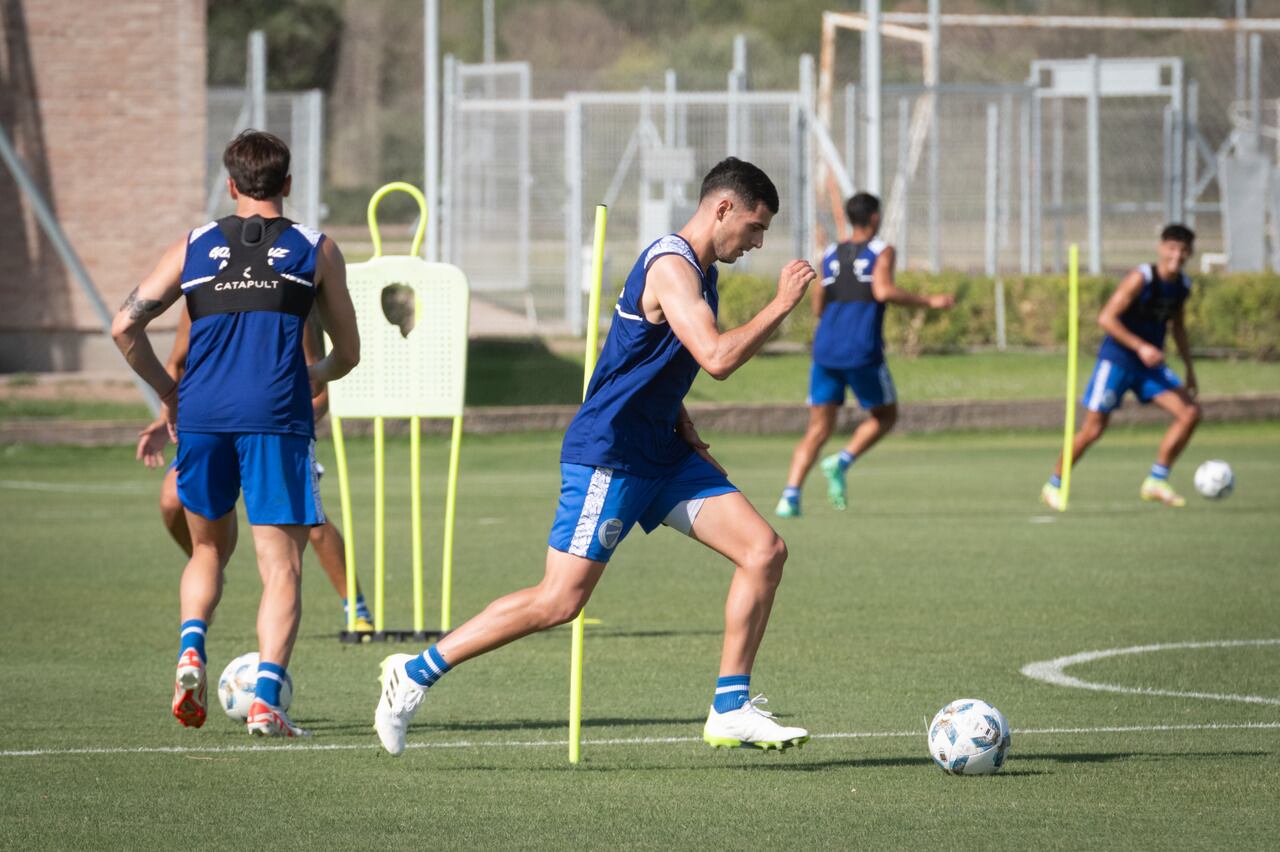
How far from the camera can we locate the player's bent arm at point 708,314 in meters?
6.29

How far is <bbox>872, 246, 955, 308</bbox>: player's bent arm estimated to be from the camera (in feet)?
50.9

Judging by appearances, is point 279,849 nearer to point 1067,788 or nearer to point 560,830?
point 560,830

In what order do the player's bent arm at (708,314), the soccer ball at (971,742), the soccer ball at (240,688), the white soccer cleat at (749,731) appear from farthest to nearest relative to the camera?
the soccer ball at (240,688) < the white soccer cleat at (749,731) < the soccer ball at (971,742) < the player's bent arm at (708,314)

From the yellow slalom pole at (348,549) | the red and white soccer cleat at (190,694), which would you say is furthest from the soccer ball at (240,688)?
the yellow slalom pole at (348,549)

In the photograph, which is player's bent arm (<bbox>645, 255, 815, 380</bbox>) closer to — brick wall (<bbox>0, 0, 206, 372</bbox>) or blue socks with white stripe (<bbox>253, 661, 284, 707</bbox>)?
blue socks with white stripe (<bbox>253, 661, 284, 707</bbox>)

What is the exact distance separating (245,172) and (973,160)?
24095 mm

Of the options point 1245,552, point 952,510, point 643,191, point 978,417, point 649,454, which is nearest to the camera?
point 649,454

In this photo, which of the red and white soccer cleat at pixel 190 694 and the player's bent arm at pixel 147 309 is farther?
the player's bent arm at pixel 147 309

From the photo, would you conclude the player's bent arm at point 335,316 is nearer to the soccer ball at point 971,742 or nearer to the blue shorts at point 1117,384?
the soccer ball at point 971,742

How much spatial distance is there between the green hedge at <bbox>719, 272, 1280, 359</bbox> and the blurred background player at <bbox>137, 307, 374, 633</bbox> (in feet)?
53.7

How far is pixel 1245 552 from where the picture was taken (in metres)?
13.3

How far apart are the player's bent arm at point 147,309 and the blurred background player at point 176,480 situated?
5.8 inches

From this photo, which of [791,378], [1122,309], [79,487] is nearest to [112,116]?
[79,487]

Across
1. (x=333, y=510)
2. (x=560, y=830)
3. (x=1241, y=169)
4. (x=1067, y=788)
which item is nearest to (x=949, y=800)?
(x=1067, y=788)
